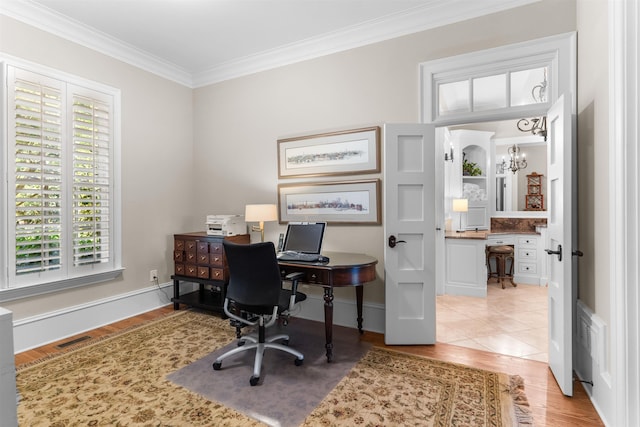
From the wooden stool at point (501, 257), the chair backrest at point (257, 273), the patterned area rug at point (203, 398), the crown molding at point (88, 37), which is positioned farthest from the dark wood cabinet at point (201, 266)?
the wooden stool at point (501, 257)

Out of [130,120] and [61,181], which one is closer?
[61,181]

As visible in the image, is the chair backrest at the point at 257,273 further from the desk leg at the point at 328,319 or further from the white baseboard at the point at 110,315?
the white baseboard at the point at 110,315

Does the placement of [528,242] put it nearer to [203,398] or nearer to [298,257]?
[298,257]

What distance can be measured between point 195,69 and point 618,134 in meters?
4.33

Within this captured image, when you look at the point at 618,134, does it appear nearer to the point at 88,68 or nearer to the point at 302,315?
the point at 302,315

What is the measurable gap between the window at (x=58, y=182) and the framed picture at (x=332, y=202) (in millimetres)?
1887

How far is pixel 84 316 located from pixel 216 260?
1.38m

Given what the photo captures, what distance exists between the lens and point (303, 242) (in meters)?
3.10

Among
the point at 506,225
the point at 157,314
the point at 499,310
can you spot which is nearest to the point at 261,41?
the point at 157,314

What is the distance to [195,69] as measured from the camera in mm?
4281

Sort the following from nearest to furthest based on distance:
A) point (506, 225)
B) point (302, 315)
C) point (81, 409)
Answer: point (81, 409), point (302, 315), point (506, 225)

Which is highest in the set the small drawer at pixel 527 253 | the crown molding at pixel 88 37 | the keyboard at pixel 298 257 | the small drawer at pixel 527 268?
the crown molding at pixel 88 37

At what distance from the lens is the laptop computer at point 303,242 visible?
2955 mm

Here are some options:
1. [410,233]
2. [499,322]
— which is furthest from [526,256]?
[410,233]
